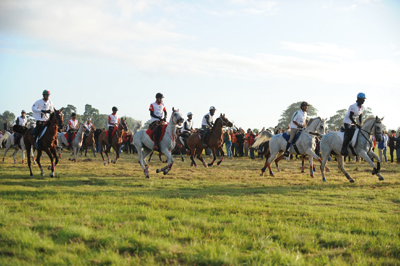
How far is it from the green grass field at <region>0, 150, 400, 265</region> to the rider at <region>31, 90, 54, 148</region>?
3.51m

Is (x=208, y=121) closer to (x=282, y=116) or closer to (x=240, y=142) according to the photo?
(x=240, y=142)

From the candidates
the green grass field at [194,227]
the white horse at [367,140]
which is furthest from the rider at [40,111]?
the white horse at [367,140]

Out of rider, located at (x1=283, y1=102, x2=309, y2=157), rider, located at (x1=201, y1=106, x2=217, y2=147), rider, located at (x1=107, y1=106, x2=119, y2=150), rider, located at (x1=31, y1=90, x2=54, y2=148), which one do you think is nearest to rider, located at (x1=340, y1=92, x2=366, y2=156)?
rider, located at (x1=283, y1=102, x2=309, y2=157)

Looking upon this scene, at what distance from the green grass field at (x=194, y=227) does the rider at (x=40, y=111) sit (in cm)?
351

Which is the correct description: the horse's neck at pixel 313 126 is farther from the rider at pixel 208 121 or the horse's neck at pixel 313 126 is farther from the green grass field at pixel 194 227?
the rider at pixel 208 121

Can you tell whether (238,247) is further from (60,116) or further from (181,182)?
(60,116)

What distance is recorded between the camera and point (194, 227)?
627cm

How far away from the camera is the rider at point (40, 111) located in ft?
44.9

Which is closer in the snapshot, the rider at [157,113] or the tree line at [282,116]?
the rider at [157,113]

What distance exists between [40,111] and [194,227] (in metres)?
10.2

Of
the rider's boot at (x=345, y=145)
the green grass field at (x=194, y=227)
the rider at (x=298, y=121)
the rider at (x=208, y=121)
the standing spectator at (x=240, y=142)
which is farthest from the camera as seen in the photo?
the standing spectator at (x=240, y=142)

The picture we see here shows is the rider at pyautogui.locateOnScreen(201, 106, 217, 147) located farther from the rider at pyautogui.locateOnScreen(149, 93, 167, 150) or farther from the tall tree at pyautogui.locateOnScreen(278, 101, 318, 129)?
the tall tree at pyautogui.locateOnScreen(278, 101, 318, 129)

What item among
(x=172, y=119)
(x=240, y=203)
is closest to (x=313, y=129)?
(x=172, y=119)

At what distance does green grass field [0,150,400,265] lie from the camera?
475 cm
